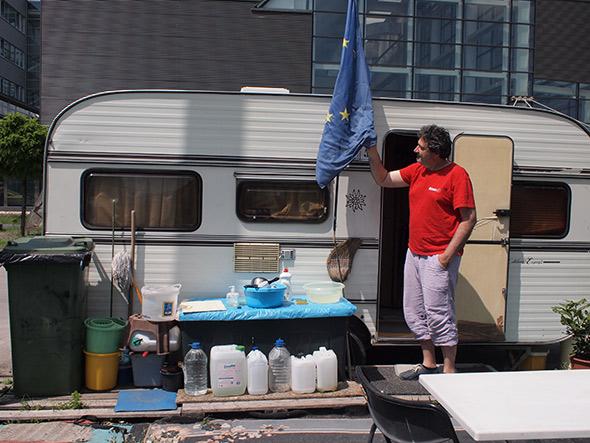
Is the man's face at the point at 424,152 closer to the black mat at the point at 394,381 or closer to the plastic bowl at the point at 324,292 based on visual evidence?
the plastic bowl at the point at 324,292

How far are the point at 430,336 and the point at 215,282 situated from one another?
194cm

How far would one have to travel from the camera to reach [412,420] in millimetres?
2557

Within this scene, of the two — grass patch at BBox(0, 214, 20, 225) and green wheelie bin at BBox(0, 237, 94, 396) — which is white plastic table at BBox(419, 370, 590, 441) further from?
grass patch at BBox(0, 214, 20, 225)

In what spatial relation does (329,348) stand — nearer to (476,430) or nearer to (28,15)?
(476,430)

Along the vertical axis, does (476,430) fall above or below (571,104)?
below


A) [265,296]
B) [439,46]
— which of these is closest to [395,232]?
[265,296]

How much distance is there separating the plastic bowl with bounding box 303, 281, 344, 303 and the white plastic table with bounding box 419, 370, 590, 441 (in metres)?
2.12

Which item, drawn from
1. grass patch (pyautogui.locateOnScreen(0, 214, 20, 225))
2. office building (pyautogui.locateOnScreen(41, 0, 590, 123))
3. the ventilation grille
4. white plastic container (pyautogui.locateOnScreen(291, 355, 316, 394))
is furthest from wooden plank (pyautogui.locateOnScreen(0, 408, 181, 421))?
grass patch (pyautogui.locateOnScreen(0, 214, 20, 225))

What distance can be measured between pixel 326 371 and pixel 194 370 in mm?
1076

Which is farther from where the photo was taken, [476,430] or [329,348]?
[329,348]

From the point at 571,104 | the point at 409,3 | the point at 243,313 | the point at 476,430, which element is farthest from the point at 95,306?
the point at 571,104

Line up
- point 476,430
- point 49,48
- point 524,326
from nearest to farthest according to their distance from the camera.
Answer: point 476,430, point 524,326, point 49,48

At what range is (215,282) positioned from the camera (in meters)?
5.18

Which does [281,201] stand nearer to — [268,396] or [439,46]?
[268,396]
